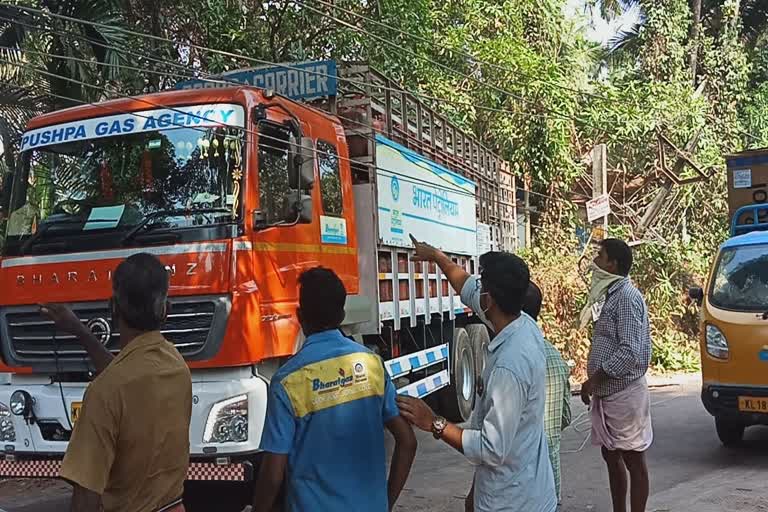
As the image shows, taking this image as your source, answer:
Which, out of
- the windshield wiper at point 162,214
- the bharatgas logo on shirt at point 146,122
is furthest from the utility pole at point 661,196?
the windshield wiper at point 162,214

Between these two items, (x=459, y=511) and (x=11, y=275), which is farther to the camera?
(x=459, y=511)

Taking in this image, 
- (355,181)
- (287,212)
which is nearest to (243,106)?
(287,212)

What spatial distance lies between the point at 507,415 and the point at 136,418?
1.19 meters

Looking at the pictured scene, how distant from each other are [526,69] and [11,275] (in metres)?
11.0

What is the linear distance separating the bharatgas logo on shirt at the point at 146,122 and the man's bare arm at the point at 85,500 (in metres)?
3.51

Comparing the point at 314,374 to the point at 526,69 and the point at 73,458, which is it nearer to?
the point at 73,458

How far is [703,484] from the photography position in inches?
260

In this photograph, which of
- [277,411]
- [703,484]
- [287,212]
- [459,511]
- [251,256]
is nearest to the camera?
[277,411]

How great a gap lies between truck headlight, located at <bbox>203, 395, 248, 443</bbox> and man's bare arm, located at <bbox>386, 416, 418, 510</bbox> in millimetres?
1958

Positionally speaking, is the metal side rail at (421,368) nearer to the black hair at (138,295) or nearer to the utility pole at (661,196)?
the black hair at (138,295)

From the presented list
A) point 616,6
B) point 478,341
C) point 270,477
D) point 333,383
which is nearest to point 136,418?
point 270,477

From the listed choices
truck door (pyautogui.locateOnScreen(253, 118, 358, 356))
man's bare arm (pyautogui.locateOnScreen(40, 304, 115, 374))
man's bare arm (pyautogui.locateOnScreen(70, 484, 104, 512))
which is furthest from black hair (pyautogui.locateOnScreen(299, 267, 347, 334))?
truck door (pyautogui.locateOnScreen(253, 118, 358, 356))

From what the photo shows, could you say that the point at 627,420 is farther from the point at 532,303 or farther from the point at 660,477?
the point at 660,477

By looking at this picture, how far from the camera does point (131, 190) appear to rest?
5465 millimetres
